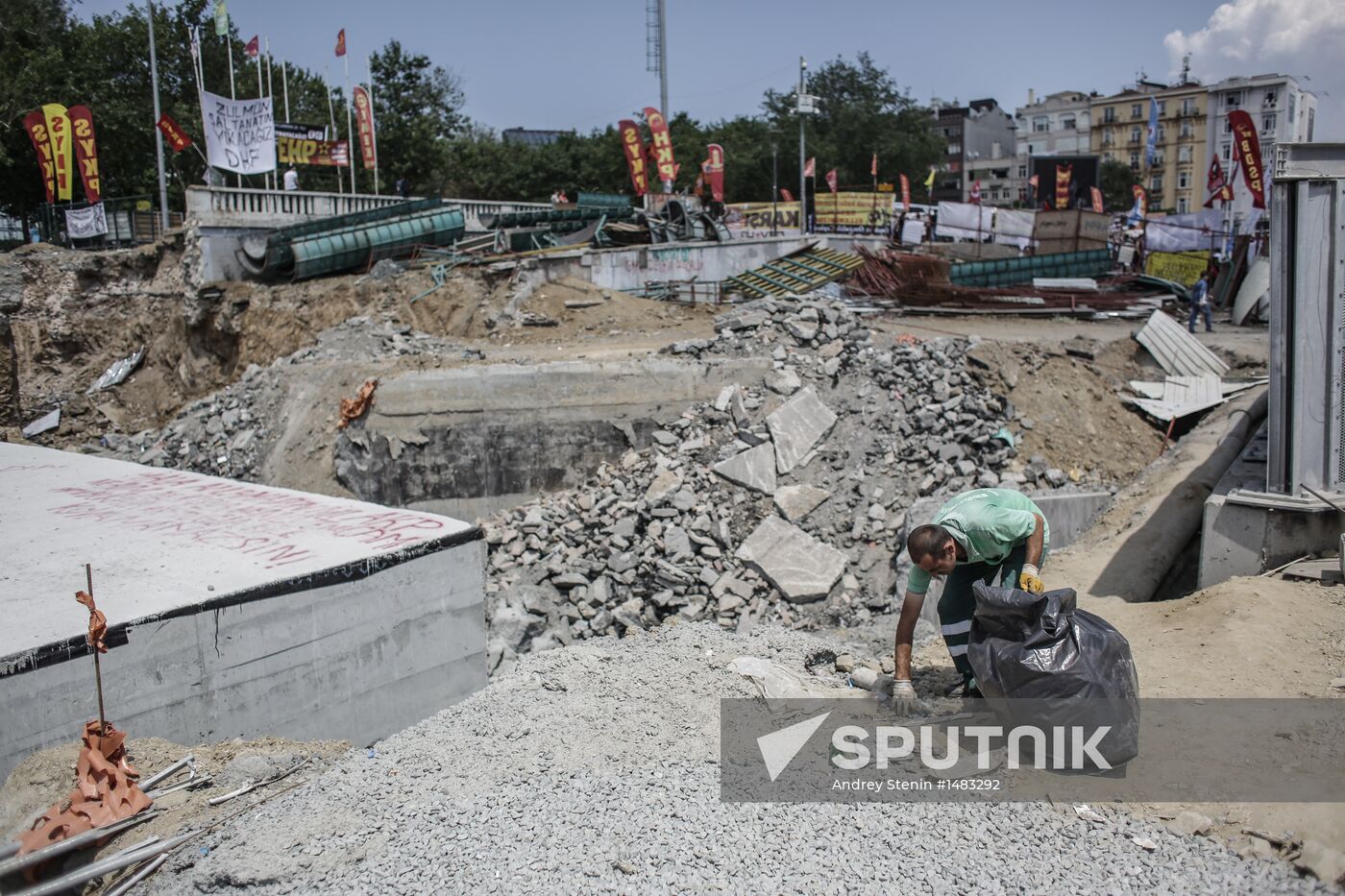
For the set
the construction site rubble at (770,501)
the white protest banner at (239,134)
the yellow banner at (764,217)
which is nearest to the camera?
the construction site rubble at (770,501)

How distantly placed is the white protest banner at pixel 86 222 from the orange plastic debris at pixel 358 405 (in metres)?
12.6

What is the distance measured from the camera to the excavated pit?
12.6 meters

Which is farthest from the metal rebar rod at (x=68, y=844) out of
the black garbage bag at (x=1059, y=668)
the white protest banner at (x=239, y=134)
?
the white protest banner at (x=239, y=134)

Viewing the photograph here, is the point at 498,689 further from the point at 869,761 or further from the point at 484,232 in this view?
the point at 484,232

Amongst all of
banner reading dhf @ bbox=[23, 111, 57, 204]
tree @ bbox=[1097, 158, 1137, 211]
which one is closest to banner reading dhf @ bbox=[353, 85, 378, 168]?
banner reading dhf @ bbox=[23, 111, 57, 204]

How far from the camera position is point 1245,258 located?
19.9 metres

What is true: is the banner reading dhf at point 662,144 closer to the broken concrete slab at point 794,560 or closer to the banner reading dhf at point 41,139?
the banner reading dhf at point 41,139

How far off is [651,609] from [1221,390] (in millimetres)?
7968

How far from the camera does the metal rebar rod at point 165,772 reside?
13.9ft

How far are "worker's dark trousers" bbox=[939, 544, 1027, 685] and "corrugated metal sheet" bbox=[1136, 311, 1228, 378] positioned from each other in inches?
390

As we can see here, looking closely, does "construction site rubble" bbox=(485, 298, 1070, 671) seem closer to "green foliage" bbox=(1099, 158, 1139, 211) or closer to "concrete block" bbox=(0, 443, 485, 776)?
"concrete block" bbox=(0, 443, 485, 776)

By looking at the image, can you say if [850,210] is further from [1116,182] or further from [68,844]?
[1116,182]

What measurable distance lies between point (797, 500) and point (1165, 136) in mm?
65032

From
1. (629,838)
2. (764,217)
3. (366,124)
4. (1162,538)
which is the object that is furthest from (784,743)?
(764,217)
